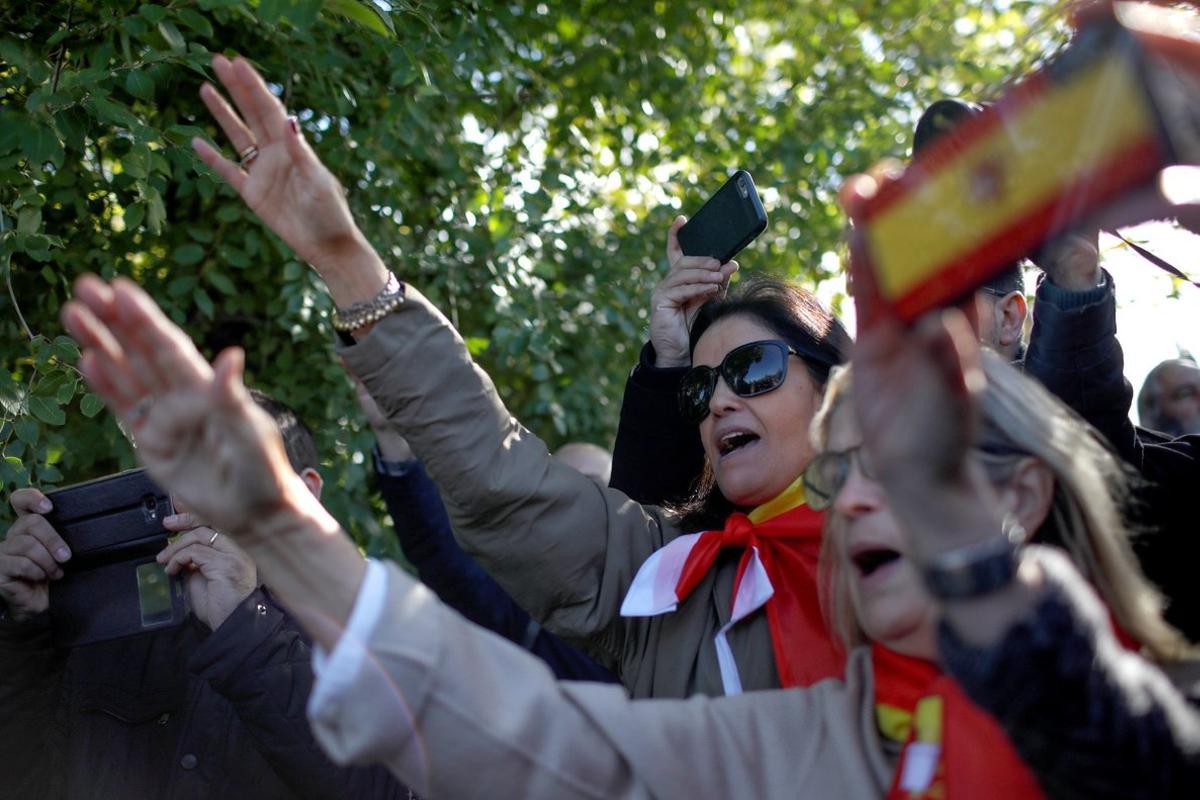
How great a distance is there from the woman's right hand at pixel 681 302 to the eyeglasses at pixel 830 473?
0.95 m

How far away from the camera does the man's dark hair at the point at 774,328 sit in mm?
2428

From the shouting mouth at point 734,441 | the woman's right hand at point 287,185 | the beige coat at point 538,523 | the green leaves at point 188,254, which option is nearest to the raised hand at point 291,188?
the woman's right hand at point 287,185

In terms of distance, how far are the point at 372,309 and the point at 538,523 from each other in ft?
1.56

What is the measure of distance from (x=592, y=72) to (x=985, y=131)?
3609mm

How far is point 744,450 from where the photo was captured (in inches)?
91.4

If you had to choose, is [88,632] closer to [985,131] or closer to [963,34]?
[985,131]

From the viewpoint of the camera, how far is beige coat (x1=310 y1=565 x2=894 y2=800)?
1.33 m

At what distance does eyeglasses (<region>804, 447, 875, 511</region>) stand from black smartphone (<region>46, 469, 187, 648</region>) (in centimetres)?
135

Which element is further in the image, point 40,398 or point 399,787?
point 40,398

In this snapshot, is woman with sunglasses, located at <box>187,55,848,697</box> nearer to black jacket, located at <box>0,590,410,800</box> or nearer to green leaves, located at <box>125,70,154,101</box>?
black jacket, located at <box>0,590,410,800</box>

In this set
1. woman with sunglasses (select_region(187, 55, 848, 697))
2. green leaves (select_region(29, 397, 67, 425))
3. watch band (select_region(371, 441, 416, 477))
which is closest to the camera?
woman with sunglasses (select_region(187, 55, 848, 697))

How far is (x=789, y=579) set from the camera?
206 cm

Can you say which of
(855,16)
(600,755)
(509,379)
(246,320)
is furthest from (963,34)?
(600,755)

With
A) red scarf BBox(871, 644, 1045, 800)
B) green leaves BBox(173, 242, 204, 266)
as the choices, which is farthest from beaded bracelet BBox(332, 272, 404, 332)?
green leaves BBox(173, 242, 204, 266)
